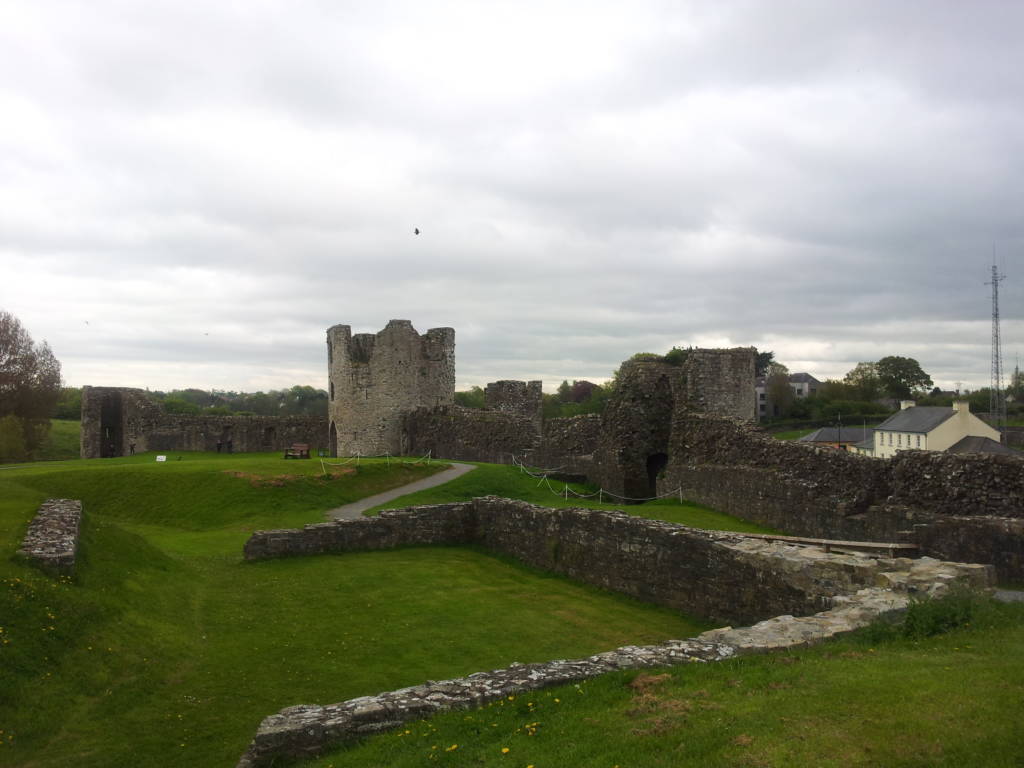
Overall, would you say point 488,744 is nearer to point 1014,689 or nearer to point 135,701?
point 1014,689

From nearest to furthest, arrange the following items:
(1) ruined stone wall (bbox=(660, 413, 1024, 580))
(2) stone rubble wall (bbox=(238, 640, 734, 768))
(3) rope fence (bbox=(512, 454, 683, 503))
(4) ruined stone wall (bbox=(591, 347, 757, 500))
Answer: (2) stone rubble wall (bbox=(238, 640, 734, 768)), (1) ruined stone wall (bbox=(660, 413, 1024, 580)), (3) rope fence (bbox=(512, 454, 683, 503)), (4) ruined stone wall (bbox=(591, 347, 757, 500))

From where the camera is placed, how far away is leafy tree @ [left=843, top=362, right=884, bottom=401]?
91250mm

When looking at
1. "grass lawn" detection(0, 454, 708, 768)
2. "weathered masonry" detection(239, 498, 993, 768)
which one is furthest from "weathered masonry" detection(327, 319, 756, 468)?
"grass lawn" detection(0, 454, 708, 768)

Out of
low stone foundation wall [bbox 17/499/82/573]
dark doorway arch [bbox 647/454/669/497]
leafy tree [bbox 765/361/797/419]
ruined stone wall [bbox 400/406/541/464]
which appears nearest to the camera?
low stone foundation wall [bbox 17/499/82/573]

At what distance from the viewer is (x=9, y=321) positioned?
43969 mm

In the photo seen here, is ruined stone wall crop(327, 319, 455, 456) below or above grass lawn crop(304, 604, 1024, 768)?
above

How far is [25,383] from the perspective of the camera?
43.1 metres

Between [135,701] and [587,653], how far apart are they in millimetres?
5489

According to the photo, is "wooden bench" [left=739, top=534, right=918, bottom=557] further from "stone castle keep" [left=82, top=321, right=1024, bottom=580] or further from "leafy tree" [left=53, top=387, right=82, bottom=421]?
"leafy tree" [left=53, top=387, right=82, bottom=421]

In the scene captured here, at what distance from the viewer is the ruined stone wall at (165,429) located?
42.0m

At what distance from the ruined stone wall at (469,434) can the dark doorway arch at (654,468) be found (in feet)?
18.7

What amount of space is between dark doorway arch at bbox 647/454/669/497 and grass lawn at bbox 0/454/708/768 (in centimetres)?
935

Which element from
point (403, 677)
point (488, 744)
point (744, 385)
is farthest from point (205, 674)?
point (744, 385)

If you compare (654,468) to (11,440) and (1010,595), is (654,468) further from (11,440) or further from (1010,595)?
(11,440)
